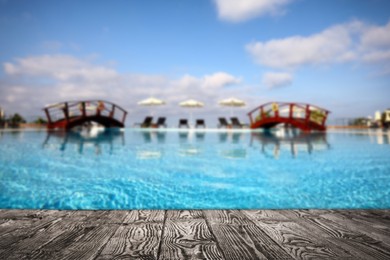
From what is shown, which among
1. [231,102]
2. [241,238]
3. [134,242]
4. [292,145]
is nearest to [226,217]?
[241,238]

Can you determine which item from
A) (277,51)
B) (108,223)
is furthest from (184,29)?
(108,223)

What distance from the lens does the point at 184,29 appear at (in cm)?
2056

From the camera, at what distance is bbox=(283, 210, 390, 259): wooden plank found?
109 cm

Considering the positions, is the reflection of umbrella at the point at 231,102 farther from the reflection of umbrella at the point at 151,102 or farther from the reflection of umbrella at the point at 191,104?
the reflection of umbrella at the point at 151,102

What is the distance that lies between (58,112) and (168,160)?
44.1ft

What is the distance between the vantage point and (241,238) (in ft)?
4.16

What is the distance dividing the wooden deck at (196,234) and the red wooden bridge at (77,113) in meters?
15.7

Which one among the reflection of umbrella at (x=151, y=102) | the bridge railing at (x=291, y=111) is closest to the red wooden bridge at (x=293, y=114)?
the bridge railing at (x=291, y=111)

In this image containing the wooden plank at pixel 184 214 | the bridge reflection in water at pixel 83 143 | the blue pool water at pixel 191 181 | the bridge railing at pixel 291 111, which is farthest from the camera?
the bridge railing at pixel 291 111

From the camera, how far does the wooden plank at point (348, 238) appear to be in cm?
109

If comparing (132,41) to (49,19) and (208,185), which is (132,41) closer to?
(49,19)

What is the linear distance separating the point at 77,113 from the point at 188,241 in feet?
56.3

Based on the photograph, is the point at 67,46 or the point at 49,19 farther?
the point at 67,46

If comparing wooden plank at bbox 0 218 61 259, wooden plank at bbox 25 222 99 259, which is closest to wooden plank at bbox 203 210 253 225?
wooden plank at bbox 25 222 99 259
